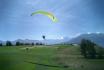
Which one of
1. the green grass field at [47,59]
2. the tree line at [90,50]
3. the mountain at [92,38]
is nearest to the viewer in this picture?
the green grass field at [47,59]

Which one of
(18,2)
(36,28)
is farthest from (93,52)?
(18,2)

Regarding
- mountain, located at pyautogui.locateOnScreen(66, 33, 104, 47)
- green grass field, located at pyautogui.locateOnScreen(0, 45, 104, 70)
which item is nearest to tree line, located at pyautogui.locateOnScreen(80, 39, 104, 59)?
green grass field, located at pyautogui.locateOnScreen(0, 45, 104, 70)

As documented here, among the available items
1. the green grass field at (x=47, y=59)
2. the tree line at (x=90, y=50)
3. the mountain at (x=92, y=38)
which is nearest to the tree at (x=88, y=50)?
the tree line at (x=90, y=50)

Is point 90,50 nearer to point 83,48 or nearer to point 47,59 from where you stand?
point 83,48

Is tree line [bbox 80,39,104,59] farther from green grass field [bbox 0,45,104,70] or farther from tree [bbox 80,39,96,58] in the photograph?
green grass field [bbox 0,45,104,70]

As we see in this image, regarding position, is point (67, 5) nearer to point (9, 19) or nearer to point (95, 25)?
point (95, 25)

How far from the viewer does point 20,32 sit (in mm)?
7594

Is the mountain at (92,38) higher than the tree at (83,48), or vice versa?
the mountain at (92,38)

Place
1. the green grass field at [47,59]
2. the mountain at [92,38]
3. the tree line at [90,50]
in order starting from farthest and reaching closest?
1. the mountain at [92,38]
2. the tree line at [90,50]
3. the green grass field at [47,59]

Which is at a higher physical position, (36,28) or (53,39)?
(36,28)

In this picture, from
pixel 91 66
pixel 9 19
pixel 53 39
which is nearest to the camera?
pixel 91 66

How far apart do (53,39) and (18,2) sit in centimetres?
200

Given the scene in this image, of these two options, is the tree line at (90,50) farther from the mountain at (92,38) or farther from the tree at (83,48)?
the mountain at (92,38)

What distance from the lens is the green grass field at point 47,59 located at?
6.65 metres
